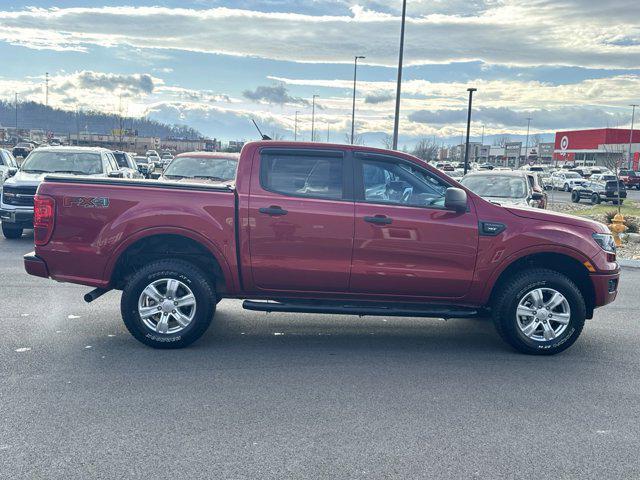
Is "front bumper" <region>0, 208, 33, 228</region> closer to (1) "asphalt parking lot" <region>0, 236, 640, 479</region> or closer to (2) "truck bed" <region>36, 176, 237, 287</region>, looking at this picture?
(1) "asphalt parking lot" <region>0, 236, 640, 479</region>

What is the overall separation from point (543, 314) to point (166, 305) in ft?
11.8

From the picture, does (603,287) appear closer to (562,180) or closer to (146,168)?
(146,168)

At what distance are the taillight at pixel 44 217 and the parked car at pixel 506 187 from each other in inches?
363

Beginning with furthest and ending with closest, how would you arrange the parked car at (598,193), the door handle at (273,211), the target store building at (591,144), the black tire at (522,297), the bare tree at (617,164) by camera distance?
the target store building at (591,144) → the parked car at (598,193) → the bare tree at (617,164) → the black tire at (522,297) → the door handle at (273,211)

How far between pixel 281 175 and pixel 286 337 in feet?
5.54

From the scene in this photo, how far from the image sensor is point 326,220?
618cm

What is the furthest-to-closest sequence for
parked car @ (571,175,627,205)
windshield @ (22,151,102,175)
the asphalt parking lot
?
1. parked car @ (571,175,627,205)
2. windshield @ (22,151,102,175)
3. the asphalt parking lot

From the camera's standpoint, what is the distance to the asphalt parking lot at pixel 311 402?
4004mm

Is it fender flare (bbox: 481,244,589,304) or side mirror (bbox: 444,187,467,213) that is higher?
side mirror (bbox: 444,187,467,213)

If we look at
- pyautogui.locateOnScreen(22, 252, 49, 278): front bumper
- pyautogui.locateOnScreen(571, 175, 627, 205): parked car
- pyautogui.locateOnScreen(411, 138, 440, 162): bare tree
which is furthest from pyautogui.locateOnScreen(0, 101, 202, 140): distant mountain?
pyautogui.locateOnScreen(22, 252, 49, 278): front bumper

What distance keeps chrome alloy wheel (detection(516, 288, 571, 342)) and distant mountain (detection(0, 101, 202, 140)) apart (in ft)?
418

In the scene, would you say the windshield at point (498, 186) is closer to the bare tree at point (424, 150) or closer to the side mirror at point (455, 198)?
the side mirror at point (455, 198)

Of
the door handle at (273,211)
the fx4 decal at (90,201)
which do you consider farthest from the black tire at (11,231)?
the door handle at (273,211)

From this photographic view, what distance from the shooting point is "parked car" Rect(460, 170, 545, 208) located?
13.8m
